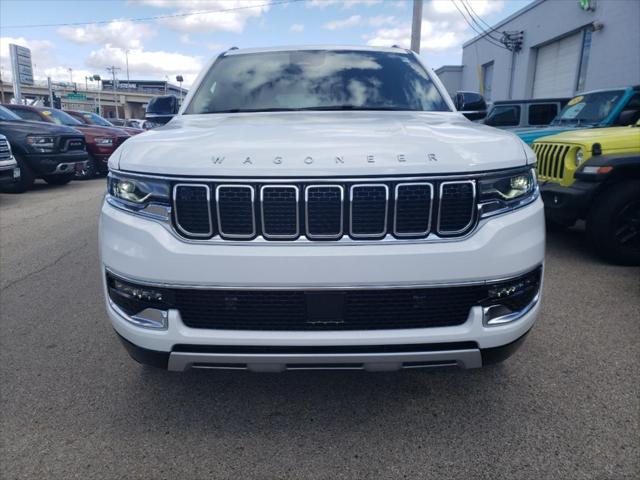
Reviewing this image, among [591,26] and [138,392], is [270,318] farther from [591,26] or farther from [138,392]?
[591,26]

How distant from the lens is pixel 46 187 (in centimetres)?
1115

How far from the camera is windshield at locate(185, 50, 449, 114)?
124 inches

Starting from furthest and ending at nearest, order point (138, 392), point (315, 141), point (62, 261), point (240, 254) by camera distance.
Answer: point (62, 261) → point (138, 392) → point (315, 141) → point (240, 254)

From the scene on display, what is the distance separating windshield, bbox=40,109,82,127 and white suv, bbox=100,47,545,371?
11.6 m

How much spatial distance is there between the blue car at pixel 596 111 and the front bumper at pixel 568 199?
1.78 metres

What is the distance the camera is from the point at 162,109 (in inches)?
144

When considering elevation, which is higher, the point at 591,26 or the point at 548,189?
the point at 591,26

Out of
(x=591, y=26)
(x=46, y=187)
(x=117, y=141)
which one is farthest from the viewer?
(x=591, y=26)

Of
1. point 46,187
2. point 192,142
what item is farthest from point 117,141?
point 192,142

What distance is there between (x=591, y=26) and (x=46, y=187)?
53.6 ft

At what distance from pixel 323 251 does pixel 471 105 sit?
2185 mm

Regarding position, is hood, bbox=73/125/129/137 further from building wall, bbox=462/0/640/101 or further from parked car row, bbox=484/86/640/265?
building wall, bbox=462/0/640/101

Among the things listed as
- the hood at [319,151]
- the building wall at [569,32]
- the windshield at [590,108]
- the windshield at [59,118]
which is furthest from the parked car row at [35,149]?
the building wall at [569,32]

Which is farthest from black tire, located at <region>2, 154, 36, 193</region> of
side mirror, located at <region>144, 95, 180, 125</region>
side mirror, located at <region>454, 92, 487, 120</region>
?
side mirror, located at <region>454, 92, 487, 120</region>
